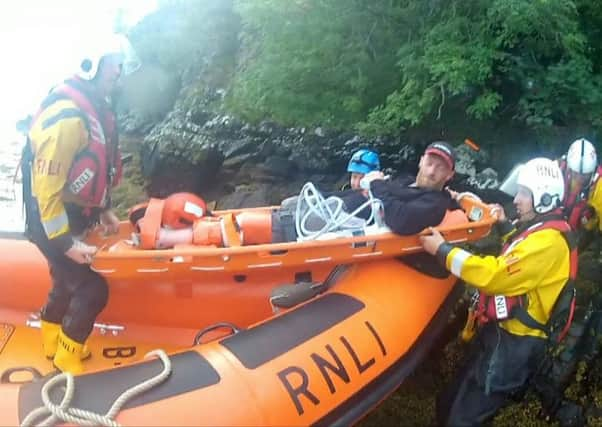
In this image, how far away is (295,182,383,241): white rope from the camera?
2.49 metres

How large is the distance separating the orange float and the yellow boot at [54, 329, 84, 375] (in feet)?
0.23

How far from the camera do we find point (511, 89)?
13.3ft

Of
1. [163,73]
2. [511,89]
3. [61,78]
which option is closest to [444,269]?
[61,78]

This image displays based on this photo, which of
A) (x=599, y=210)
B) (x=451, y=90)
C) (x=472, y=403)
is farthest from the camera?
(x=451, y=90)

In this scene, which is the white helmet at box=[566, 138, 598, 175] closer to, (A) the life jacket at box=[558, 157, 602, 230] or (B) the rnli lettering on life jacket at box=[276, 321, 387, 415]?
(A) the life jacket at box=[558, 157, 602, 230]

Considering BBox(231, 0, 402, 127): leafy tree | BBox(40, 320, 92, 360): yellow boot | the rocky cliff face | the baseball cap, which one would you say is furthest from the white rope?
the rocky cliff face

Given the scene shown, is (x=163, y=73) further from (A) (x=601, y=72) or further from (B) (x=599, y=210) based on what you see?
(B) (x=599, y=210)

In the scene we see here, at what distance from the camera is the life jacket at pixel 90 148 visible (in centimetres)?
224

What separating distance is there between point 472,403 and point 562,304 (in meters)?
0.48

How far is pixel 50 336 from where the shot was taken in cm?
262

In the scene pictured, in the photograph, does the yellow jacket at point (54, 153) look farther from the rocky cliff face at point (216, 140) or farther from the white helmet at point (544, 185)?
the rocky cliff face at point (216, 140)

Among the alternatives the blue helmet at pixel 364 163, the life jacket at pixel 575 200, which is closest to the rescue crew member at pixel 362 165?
the blue helmet at pixel 364 163

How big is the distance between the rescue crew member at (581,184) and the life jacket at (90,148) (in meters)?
1.96

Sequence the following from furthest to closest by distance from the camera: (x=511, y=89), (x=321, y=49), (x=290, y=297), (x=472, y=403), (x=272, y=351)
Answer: (x=321, y=49), (x=511, y=89), (x=290, y=297), (x=472, y=403), (x=272, y=351)
